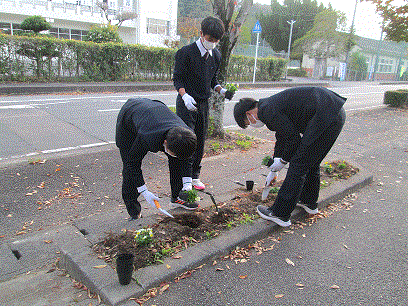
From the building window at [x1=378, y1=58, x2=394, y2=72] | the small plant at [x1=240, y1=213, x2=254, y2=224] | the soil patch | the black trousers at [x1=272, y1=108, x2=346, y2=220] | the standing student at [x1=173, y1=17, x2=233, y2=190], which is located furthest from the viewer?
the building window at [x1=378, y1=58, x2=394, y2=72]

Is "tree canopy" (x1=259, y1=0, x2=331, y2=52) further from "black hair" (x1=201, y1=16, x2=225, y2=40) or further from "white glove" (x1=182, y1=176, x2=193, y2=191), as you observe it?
"white glove" (x1=182, y1=176, x2=193, y2=191)

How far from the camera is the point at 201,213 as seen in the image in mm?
3689

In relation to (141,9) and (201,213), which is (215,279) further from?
(141,9)

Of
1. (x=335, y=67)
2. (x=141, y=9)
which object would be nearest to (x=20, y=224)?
(x=141, y=9)

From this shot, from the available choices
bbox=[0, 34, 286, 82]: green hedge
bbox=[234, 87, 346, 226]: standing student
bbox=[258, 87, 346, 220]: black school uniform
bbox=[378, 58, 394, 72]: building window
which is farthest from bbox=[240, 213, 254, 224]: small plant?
bbox=[378, 58, 394, 72]: building window

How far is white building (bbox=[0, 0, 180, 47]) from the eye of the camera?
94.9 ft

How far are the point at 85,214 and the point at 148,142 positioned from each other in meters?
1.67

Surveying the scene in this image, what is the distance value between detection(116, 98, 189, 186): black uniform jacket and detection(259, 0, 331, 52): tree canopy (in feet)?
154

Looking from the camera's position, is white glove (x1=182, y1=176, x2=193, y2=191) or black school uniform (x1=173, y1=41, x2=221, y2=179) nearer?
white glove (x1=182, y1=176, x2=193, y2=191)

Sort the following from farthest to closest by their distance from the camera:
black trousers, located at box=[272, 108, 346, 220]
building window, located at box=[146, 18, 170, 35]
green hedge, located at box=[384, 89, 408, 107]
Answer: building window, located at box=[146, 18, 170, 35] → green hedge, located at box=[384, 89, 408, 107] → black trousers, located at box=[272, 108, 346, 220]

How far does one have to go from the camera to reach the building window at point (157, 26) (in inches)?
1439

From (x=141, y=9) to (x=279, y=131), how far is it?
35.8 m

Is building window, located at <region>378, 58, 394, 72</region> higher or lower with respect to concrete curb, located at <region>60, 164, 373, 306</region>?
higher

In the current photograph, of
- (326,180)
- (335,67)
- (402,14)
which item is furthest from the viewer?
(335,67)
